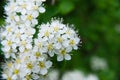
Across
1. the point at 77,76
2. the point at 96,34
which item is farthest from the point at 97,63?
the point at 77,76

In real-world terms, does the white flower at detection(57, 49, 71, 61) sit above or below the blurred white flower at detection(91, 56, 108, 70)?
below

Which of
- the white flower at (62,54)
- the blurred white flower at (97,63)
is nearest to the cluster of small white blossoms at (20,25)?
the white flower at (62,54)

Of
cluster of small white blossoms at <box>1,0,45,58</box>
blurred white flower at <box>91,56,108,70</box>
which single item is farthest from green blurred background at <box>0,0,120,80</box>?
cluster of small white blossoms at <box>1,0,45,58</box>

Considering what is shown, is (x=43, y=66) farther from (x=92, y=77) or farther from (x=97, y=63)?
(x=97, y=63)

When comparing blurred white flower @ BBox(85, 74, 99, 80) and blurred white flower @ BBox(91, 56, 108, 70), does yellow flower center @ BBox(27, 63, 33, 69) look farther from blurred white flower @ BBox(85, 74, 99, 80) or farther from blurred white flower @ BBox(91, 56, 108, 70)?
blurred white flower @ BBox(91, 56, 108, 70)

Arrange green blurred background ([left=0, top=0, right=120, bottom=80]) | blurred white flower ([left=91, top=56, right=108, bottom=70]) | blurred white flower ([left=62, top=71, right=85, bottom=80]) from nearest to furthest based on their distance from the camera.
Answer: blurred white flower ([left=62, top=71, right=85, bottom=80]) < green blurred background ([left=0, top=0, right=120, bottom=80]) < blurred white flower ([left=91, top=56, right=108, bottom=70])

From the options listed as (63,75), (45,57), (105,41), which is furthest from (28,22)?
(105,41)

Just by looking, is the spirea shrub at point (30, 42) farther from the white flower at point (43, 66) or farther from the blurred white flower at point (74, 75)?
the blurred white flower at point (74, 75)

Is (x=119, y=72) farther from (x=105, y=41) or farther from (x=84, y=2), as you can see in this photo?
(x=84, y=2)
